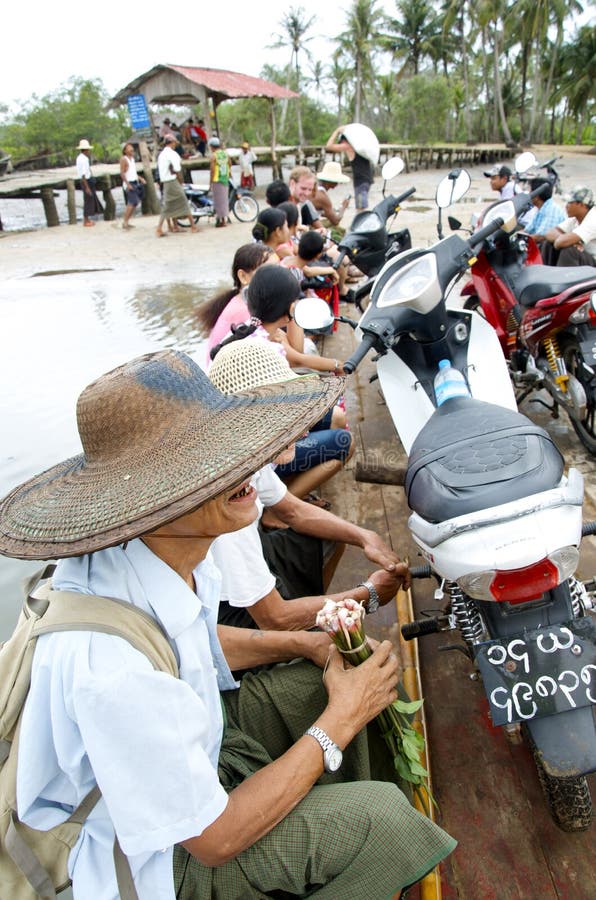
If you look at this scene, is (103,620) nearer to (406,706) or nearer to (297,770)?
(297,770)

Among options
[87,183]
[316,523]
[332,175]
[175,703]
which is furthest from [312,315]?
[87,183]

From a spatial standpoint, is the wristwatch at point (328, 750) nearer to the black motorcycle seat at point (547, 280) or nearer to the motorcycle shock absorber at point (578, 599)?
the motorcycle shock absorber at point (578, 599)

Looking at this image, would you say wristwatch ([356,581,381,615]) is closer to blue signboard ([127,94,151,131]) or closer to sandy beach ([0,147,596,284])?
sandy beach ([0,147,596,284])

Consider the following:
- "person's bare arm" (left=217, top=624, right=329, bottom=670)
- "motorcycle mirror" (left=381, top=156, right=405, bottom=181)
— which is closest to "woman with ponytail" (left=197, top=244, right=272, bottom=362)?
"motorcycle mirror" (left=381, top=156, right=405, bottom=181)

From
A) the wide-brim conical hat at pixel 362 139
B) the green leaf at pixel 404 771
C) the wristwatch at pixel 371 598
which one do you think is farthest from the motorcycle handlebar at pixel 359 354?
the wide-brim conical hat at pixel 362 139

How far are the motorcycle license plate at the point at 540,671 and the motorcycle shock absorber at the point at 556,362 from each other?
1983mm

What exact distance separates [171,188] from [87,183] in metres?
3.10

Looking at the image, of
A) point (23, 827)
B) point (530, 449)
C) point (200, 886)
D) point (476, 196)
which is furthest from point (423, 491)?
point (476, 196)

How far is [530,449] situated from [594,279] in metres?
1.91

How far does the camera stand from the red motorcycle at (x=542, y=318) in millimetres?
3105

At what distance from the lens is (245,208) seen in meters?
14.1

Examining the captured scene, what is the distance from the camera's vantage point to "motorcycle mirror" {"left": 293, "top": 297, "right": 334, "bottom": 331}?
249 cm

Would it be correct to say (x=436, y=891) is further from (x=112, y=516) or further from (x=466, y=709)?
(x=112, y=516)

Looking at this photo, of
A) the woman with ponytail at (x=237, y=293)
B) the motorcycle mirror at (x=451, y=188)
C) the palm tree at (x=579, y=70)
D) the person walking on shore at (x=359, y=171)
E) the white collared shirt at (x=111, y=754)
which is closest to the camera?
the white collared shirt at (x=111, y=754)
